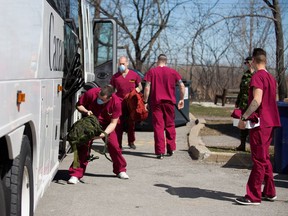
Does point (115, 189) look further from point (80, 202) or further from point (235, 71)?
point (235, 71)

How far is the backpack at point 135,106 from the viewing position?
30.1 ft

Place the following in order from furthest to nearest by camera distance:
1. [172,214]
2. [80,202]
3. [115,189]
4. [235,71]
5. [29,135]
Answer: [235,71] → [115,189] → [80,202] → [172,214] → [29,135]

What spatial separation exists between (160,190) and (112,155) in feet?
3.19

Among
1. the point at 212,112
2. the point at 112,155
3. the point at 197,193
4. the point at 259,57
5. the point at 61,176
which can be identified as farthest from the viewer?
the point at 212,112

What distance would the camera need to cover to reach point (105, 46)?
36.6 ft

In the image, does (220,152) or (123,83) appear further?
(123,83)

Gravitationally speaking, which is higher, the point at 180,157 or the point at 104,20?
the point at 104,20

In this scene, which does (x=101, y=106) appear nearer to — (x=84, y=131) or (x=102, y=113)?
(x=102, y=113)

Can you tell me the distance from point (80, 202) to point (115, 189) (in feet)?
2.71

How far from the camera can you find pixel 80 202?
5988 mm

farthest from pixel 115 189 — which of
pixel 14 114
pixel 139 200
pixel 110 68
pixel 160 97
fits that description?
pixel 110 68

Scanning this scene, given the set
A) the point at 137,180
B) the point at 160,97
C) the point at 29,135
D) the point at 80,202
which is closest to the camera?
Result: the point at 29,135

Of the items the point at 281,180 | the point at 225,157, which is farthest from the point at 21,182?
the point at 225,157

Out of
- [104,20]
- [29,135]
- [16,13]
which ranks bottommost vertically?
[29,135]
